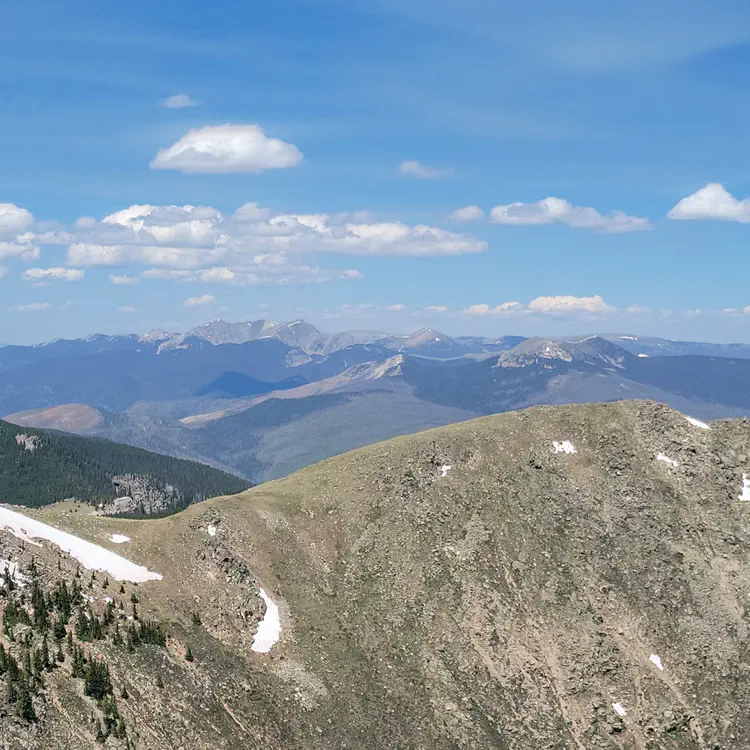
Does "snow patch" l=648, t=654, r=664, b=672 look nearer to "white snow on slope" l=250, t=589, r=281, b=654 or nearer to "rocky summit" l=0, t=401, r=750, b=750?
"rocky summit" l=0, t=401, r=750, b=750

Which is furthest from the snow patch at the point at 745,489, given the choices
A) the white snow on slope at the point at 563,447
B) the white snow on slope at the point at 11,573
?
the white snow on slope at the point at 11,573

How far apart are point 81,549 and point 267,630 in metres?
26.8

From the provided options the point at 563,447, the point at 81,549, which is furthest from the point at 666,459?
the point at 81,549

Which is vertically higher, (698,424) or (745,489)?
(698,424)

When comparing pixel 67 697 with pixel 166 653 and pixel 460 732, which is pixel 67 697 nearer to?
pixel 166 653

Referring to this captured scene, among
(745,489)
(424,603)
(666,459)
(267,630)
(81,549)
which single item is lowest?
(424,603)

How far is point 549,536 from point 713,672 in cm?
3091

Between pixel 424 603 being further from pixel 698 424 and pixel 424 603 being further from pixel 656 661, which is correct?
pixel 698 424

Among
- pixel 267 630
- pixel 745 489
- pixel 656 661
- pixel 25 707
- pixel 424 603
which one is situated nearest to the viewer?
pixel 25 707

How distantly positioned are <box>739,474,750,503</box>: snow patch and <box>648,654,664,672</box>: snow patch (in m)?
40.7

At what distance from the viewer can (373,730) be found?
8519 cm

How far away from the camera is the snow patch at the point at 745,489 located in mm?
133125

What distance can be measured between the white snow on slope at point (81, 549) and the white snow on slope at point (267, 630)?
49.6ft

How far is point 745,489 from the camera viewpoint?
134750mm
